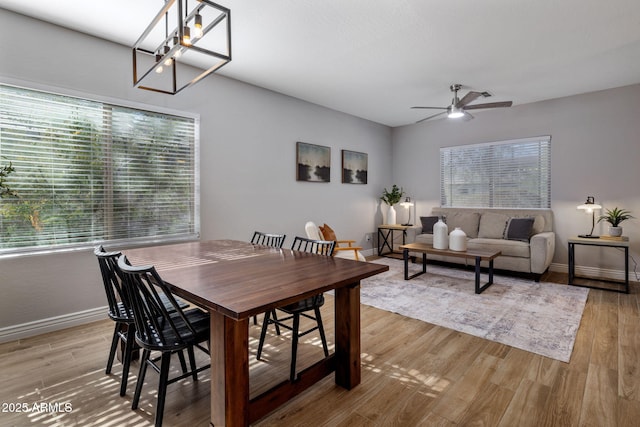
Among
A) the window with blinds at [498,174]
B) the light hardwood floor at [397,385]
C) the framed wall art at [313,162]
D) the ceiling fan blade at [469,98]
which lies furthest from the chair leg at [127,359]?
the window with blinds at [498,174]

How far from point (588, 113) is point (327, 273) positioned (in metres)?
5.12

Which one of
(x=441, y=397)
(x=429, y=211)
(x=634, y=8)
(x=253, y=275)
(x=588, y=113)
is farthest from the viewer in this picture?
(x=429, y=211)

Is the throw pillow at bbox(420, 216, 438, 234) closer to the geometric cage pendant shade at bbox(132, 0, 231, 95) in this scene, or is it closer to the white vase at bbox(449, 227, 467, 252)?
the white vase at bbox(449, 227, 467, 252)

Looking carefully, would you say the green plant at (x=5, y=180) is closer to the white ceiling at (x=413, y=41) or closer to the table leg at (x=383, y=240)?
the white ceiling at (x=413, y=41)

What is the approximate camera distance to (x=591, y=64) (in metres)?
3.62

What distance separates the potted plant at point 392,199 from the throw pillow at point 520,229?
204cm

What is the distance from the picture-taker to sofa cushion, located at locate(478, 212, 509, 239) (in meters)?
5.03

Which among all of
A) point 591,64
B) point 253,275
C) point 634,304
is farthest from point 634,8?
point 253,275

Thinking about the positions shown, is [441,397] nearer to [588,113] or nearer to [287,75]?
[287,75]

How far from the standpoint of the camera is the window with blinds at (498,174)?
16.6 feet

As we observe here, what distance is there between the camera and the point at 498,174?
5465 mm

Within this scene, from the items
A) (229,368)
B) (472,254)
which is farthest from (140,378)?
(472,254)

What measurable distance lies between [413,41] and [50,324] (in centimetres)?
422

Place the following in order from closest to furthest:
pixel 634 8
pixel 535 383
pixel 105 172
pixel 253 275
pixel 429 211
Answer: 1. pixel 253 275
2. pixel 535 383
3. pixel 634 8
4. pixel 105 172
5. pixel 429 211
